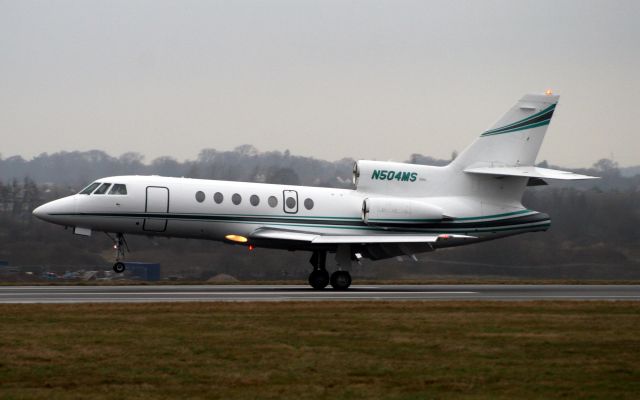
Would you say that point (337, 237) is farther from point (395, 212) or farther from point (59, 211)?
point (59, 211)

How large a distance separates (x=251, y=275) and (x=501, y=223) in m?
14.2

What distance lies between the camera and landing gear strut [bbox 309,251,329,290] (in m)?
36.4

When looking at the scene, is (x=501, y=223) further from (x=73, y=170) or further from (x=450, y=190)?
(x=73, y=170)

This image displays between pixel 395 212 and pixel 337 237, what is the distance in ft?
8.48

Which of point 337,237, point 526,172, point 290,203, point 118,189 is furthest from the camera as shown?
point 526,172

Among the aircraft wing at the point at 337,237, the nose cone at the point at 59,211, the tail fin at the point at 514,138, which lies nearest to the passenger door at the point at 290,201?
the aircraft wing at the point at 337,237

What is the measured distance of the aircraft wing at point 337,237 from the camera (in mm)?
34688

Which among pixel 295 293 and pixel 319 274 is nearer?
pixel 295 293

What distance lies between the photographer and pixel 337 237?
117ft

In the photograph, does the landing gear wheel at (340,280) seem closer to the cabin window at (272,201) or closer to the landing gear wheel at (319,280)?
the landing gear wheel at (319,280)

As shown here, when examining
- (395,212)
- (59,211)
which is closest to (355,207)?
(395,212)

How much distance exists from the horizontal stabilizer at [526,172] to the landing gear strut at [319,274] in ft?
22.1

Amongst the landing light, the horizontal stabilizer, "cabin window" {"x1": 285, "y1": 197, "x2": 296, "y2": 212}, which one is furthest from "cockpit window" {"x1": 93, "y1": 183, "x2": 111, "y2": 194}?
the horizontal stabilizer

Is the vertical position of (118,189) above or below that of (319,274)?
above
